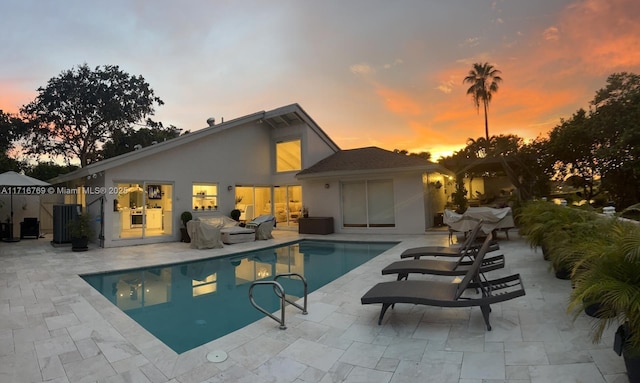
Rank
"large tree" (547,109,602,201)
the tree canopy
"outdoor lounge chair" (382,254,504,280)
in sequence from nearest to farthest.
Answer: "outdoor lounge chair" (382,254,504,280)
the tree canopy
"large tree" (547,109,602,201)

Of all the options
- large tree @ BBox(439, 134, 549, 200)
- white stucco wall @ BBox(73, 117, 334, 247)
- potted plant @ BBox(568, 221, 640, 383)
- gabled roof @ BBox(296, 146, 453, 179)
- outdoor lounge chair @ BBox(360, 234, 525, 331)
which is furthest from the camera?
large tree @ BBox(439, 134, 549, 200)

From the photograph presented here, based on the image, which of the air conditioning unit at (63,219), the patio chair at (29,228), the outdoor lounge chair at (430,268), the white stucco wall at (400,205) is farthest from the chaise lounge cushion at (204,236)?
the patio chair at (29,228)

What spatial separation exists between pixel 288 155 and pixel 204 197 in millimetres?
5373

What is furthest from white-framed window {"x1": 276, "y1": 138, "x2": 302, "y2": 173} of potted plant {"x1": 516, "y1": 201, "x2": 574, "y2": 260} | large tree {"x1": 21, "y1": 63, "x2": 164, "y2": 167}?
large tree {"x1": 21, "y1": 63, "x2": 164, "y2": 167}

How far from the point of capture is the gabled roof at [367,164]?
44.4ft

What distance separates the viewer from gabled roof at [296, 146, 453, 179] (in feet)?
44.4

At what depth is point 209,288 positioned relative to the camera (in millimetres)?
6887

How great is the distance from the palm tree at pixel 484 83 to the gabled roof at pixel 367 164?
18764 millimetres

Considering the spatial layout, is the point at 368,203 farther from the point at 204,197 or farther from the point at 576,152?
the point at 576,152

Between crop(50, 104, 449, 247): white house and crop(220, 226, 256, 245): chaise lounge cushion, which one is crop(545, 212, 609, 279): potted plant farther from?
crop(220, 226, 256, 245): chaise lounge cushion

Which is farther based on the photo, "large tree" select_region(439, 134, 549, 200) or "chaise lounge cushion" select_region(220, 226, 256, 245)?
"large tree" select_region(439, 134, 549, 200)

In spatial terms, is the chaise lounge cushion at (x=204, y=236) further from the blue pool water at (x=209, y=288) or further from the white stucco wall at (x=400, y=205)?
the white stucco wall at (x=400, y=205)

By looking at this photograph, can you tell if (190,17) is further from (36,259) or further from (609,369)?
(609,369)

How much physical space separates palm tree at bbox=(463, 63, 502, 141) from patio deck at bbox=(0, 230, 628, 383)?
96.1 ft
